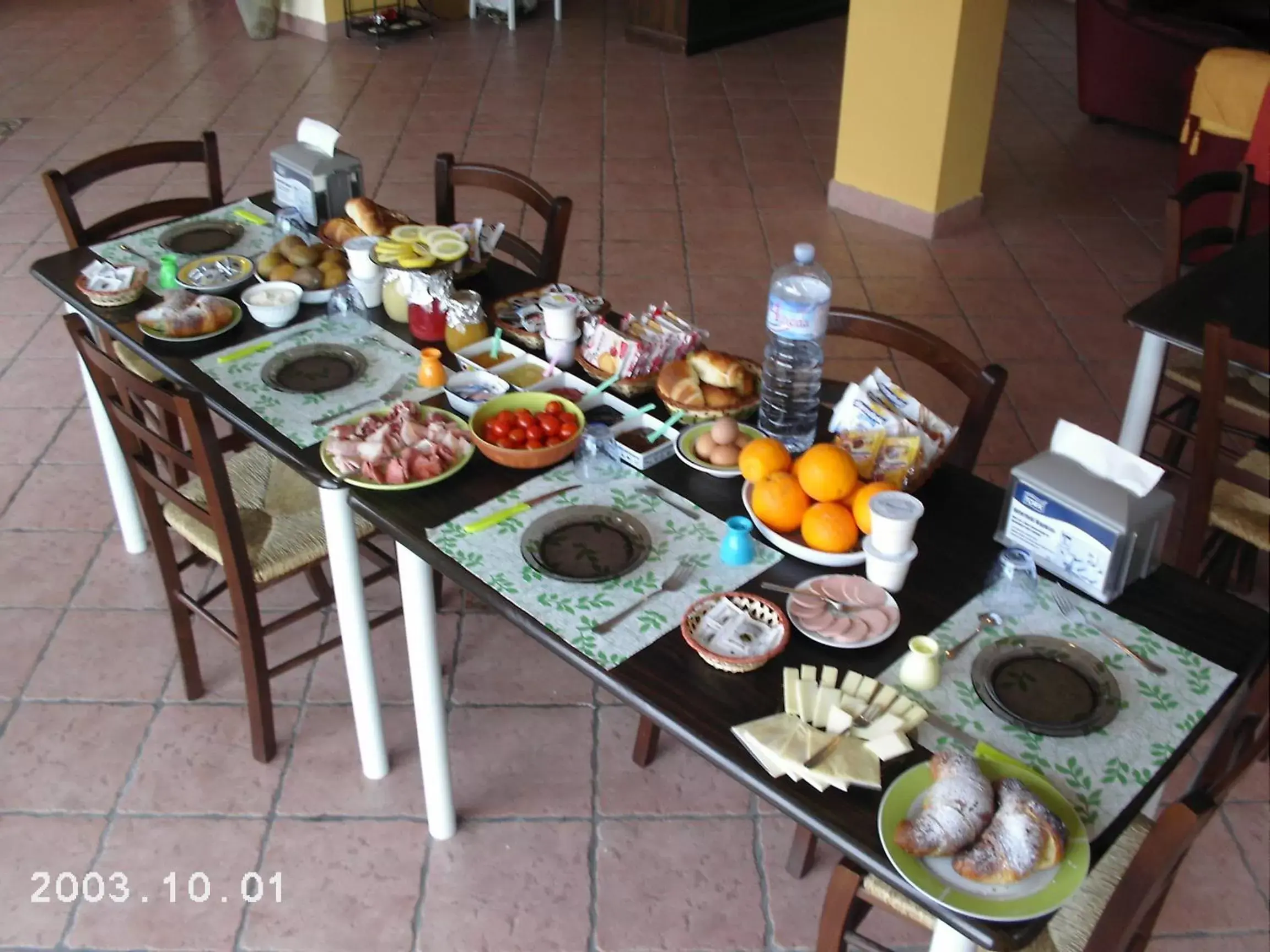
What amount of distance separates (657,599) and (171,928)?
113cm

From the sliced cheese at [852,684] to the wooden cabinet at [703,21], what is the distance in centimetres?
564

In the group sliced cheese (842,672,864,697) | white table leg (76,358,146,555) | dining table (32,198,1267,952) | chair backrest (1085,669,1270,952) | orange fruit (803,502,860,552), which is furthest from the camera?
white table leg (76,358,146,555)

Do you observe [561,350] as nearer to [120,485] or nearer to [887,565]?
[887,565]

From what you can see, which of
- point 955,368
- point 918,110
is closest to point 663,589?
point 955,368

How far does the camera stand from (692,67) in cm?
620

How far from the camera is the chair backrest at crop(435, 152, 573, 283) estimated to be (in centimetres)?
252

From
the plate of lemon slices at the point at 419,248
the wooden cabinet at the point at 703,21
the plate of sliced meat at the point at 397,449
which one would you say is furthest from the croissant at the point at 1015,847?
the wooden cabinet at the point at 703,21

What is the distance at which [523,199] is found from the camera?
2629 millimetres

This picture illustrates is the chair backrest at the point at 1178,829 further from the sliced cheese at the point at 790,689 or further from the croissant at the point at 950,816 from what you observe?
the sliced cheese at the point at 790,689

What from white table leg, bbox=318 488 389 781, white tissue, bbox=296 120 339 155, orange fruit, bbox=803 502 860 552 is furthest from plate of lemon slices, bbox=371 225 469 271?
orange fruit, bbox=803 502 860 552

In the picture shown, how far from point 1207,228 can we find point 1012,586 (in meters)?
1.70

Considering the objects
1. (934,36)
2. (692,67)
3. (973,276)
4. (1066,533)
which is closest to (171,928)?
(1066,533)
